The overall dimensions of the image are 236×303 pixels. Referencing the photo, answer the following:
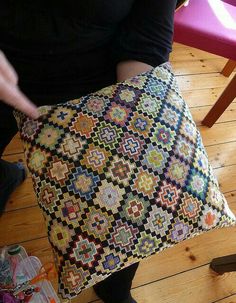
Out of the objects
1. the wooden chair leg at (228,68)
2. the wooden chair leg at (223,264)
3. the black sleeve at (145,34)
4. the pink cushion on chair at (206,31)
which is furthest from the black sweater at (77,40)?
the wooden chair leg at (228,68)

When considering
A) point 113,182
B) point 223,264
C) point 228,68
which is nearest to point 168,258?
point 223,264

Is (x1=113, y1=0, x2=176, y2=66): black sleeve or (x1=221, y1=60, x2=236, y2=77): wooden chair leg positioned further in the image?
(x1=221, y1=60, x2=236, y2=77): wooden chair leg

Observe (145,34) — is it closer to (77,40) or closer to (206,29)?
(77,40)

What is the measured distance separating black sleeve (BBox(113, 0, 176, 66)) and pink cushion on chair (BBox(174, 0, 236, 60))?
49 centimetres

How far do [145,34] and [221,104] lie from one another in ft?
2.75

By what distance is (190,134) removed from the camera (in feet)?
1.88

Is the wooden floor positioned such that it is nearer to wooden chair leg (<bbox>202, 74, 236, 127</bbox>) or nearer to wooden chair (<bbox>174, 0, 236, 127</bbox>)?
wooden chair leg (<bbox>202, 74, 236, 127</bbox>)

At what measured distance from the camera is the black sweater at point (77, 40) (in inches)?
23.2

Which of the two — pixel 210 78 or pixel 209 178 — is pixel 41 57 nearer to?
pixel 209 178

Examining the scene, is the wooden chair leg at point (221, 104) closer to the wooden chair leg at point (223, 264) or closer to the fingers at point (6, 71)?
the wooden chair leg at point (223, 264)

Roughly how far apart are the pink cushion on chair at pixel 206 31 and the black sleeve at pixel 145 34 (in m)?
0.49

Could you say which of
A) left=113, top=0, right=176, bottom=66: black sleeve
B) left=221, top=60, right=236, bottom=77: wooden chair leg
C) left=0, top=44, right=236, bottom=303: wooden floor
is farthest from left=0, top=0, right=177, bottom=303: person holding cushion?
left=221, top=60, right=236, bottom=77: wooden chair leg

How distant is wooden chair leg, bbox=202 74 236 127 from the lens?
4.33 feet

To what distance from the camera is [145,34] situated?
2.16 feet
